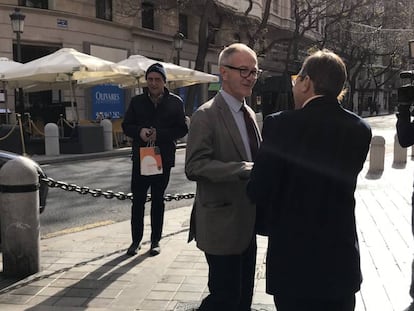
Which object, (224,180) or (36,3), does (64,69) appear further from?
(224,180)

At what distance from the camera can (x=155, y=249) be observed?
209 inches

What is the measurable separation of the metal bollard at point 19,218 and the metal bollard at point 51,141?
38.1 feet

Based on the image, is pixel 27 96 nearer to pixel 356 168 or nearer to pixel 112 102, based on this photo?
pixel 112 102

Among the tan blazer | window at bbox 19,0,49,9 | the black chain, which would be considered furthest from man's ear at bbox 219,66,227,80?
window at bbox 19,0,49,9

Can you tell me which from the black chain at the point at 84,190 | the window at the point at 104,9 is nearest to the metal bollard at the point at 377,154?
the black chain at the point at 84,190

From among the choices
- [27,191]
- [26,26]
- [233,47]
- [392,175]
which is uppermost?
[26,26]

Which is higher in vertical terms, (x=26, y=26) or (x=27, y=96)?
(x=26, y=26)

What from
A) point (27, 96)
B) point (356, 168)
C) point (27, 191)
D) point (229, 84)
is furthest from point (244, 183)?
point (27, 96)

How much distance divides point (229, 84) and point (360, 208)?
17.1 ft

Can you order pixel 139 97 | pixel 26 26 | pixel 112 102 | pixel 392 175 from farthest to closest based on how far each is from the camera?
pixel 112 102 < pixel 26 26 < pixel 392 175 < pixel 139 97

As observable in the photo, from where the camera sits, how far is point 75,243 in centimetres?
584

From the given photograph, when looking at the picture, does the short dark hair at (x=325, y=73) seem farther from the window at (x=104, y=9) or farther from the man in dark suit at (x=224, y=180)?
the window at (x=104, y=9)

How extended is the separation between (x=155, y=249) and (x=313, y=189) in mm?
3372

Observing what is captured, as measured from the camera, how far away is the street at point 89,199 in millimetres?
7234
